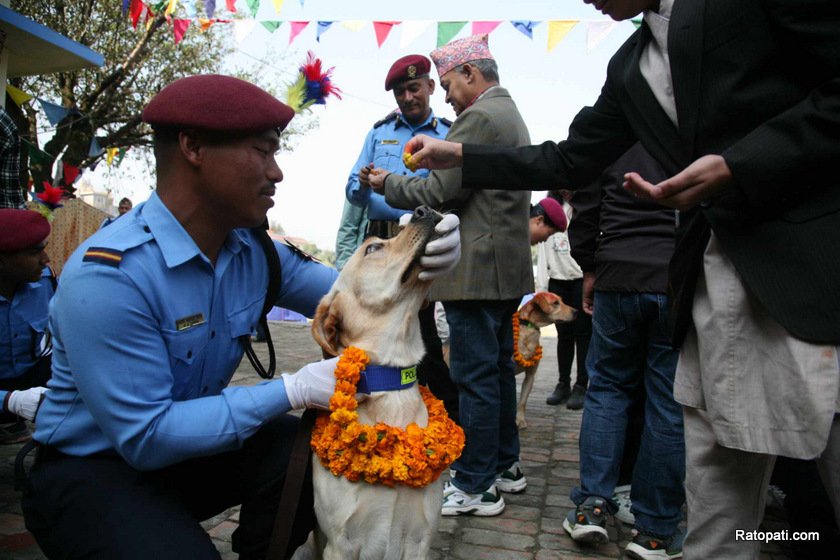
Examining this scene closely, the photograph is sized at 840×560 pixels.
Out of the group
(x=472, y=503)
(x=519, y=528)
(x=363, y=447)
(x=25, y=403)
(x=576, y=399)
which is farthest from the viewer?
(x=576, y=399)

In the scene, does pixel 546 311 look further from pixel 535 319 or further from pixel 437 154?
pixel 437 154

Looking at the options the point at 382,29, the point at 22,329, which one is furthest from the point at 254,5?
the point at 22,329

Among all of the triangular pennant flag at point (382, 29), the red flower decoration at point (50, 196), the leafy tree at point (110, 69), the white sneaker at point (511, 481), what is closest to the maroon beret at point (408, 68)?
the white sneaker at point (511, 481)

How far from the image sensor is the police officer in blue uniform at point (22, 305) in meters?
4.06

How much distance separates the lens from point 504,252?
3729 mm

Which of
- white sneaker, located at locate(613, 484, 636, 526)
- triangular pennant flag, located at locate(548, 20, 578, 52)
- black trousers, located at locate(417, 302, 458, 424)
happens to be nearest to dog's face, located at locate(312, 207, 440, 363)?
white sneaker, located at locate(613, 484, 636, 526)

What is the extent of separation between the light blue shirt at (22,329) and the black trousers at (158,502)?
217cm

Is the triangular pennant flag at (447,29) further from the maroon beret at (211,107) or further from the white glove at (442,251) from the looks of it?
the maroon beret at (211,107)

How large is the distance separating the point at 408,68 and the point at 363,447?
10.7ft

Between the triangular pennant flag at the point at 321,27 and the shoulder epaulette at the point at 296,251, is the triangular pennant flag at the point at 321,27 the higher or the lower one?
the higher one

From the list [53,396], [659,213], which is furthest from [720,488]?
[53,396]

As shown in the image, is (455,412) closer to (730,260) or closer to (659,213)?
(659,213)

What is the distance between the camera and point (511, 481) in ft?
13.7

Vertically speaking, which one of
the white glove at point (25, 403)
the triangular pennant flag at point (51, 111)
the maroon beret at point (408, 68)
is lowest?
the white glove at point (25, 403)
